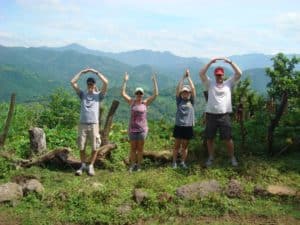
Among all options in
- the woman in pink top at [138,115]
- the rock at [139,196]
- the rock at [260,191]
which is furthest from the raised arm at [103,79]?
the rock at [260,191]

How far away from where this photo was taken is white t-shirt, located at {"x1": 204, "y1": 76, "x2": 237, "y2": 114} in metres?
10.2

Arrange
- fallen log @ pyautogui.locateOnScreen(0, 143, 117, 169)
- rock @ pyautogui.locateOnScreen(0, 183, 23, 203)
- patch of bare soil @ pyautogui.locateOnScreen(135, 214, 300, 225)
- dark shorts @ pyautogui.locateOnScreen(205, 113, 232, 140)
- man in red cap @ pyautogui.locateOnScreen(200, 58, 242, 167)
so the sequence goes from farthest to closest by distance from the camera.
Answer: fallen log @ pyautogui.locateOnScreen(0, 143, 117, 169), dark shorts @ pyautogui.locateOnScreen(205, 113, 232, 140), man in red cap @ pyautogui.locateOnScreen(200, 58, 242, 167), rock @ pyautogui.locateOnScreen(0, 183, 23, 203), patch of bare soil @ pyautogui.locateOnScreen(135, 214, 300, 225)

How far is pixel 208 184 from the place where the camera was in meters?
9.26

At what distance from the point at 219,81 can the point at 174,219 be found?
11.7 feet

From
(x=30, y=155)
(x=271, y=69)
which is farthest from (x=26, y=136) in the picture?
(x=271, y=69)

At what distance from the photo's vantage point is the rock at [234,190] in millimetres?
9062

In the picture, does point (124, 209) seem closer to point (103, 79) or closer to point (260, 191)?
point (260, 191)

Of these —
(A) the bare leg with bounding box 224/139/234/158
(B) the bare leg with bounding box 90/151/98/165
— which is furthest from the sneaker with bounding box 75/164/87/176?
(A) the bare leg with bounding box 224/139/234/158

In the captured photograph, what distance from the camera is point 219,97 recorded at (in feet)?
33.6

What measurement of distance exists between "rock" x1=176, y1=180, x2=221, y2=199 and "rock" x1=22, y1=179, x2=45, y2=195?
9.15 feet

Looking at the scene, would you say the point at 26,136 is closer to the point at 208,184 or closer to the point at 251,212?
the point at 208,184

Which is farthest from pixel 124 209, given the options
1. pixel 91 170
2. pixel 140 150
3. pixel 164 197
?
pixel 140 150

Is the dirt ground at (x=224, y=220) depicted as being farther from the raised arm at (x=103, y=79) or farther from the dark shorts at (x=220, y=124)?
the raised arm at (x=103, y=79)

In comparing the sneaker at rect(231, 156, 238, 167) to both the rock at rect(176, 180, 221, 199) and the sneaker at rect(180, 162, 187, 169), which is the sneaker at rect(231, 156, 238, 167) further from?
the rock at rect(176, 180, 221, 199)
